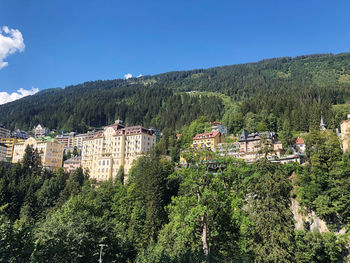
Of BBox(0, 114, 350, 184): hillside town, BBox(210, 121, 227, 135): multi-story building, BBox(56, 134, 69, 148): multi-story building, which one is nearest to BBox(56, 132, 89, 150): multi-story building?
BBox(56, 134, 69, 148): multi-story building

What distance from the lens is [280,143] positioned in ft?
257

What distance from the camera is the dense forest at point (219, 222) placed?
831 inches

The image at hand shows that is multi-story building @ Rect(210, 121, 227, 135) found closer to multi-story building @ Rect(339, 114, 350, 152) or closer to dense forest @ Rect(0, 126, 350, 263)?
multi-story building @ Rect(339, 114, 350, 152)

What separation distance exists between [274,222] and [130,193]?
48.7 meters

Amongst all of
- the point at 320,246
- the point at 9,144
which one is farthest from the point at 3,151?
the point at 320,246

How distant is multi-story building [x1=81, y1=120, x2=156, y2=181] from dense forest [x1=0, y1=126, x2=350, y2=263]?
42.6 m

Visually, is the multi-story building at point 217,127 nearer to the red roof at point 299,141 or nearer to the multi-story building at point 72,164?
the red roof at point 299,141

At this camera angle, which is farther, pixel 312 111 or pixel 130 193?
pixel 312 111

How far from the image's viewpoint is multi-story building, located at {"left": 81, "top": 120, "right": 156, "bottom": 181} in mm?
98438

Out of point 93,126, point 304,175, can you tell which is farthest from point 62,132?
point 304,175

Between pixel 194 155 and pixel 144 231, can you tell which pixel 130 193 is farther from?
pixel 194 155

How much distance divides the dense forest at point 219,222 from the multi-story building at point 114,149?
140 ft

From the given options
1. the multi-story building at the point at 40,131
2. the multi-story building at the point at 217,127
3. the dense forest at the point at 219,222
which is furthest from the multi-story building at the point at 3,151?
the dense forest at the point at 219,222

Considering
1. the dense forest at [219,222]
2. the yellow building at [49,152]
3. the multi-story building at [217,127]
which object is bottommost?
the dense forest at [219,222]
